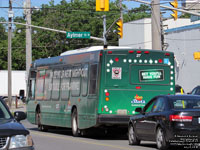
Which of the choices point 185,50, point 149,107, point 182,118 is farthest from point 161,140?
point 185,50

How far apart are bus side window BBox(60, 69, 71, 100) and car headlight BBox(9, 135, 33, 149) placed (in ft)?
44.0

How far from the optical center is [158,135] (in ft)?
49.9

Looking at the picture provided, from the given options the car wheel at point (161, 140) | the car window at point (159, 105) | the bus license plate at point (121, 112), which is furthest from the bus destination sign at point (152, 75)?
the car wheel at point (161, 140)

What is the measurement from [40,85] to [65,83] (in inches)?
115

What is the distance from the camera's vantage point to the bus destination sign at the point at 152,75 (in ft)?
66.9

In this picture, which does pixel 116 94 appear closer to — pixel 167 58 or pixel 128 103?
pixel 128 103

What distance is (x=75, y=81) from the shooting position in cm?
2195

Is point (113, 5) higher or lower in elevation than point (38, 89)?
higher

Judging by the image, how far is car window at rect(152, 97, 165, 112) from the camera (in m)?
15.4

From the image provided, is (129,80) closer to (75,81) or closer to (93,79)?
(93,79)

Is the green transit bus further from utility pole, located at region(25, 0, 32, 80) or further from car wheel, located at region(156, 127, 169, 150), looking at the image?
utility pole, located at region(25, 0, 32, 80)

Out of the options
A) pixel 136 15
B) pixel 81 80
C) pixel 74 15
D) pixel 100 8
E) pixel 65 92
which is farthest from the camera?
pixel 136 15

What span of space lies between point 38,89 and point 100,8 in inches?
240

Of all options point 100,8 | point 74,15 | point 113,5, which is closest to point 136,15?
point 113,5
